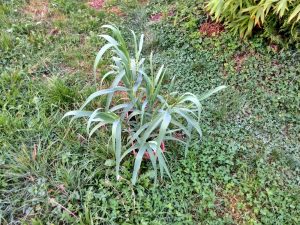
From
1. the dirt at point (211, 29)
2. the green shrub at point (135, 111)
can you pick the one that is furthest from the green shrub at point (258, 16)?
the green shrub at point (135, 111)

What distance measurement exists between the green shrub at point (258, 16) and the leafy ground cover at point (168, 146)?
14cm

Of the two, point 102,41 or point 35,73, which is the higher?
point 102,41

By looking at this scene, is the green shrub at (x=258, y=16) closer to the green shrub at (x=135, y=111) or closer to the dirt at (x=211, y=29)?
the dirt at (x=211, y=29)

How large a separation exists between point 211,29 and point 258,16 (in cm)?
59

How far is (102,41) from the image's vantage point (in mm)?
3219

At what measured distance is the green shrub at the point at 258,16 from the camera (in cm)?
265

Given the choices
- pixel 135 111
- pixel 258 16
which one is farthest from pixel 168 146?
pixel 258 16

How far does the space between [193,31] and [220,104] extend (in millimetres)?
979

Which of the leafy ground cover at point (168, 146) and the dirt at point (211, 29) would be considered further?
the dirt at point (211, 29)

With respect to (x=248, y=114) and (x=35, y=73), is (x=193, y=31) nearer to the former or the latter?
(x=248, y=114)

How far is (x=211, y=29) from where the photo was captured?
3.21 m

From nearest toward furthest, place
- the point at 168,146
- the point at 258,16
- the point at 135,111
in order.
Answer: the point at 135,111 → the point at 168,146 → the point at 258,16

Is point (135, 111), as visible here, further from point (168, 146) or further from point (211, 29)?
A: point (211, 29)

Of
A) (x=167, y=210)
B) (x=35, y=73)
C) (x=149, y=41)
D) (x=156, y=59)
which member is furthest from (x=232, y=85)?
(x=35, y=73)
